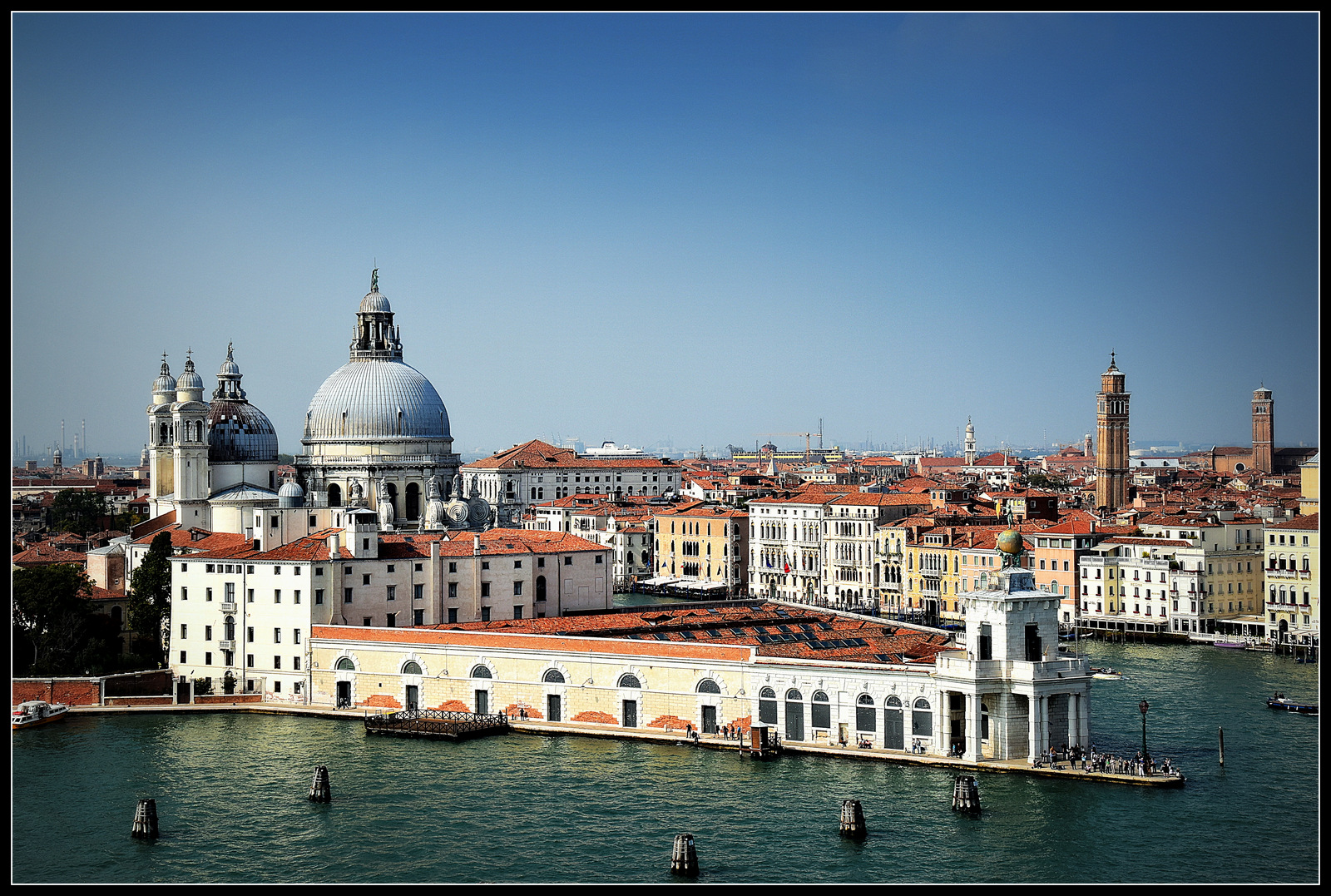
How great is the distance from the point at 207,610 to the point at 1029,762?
1148 cm

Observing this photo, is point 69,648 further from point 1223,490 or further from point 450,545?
point 1223,490

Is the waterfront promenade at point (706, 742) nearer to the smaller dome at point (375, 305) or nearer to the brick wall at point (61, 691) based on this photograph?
the brick wall at point (61, 691)

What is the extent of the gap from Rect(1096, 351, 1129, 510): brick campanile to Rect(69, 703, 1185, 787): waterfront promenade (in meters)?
30.3

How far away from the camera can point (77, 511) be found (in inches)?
1698

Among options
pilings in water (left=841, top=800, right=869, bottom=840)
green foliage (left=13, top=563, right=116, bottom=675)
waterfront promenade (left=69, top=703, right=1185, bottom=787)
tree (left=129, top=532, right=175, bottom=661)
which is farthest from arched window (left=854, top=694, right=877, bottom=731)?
tree (left=129, top=532, right=175, bottom=661)

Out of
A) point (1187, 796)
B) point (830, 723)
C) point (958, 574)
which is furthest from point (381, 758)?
point (958, 574)

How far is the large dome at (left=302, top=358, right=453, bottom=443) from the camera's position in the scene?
31531 millimetres

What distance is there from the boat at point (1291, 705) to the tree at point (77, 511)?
2727 cm

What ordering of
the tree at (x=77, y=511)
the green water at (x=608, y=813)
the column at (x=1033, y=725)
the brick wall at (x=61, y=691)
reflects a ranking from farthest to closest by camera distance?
the tree at (x=77, y=511) → the brick wall at (x=61, y=691) → the column at (x=1033, y=725) → the green water at (x=608, y=813)

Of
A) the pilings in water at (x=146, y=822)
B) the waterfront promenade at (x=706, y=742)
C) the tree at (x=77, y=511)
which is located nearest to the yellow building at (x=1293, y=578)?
the waterfront promenade at (x=706, y=742)

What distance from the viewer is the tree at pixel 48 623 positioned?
74.1 ft

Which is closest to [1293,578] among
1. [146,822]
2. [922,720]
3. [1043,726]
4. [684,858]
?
[1043,726]

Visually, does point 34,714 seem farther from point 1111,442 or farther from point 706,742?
point 1111,442

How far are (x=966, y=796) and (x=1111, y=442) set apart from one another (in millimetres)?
33086
